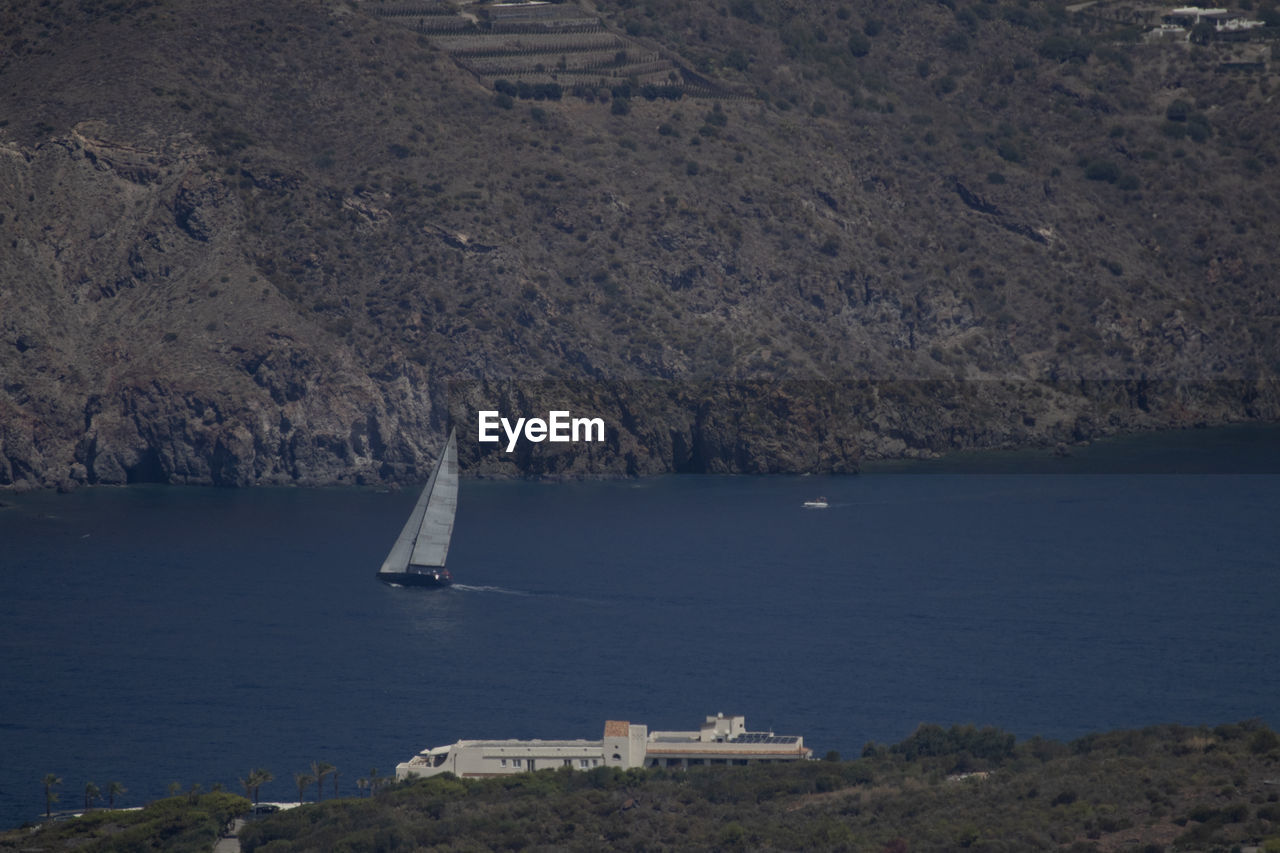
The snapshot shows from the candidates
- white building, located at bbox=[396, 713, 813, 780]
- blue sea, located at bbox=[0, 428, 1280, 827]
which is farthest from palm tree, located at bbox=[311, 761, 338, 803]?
white building, located at bbox=[396, 713, 813, 780]

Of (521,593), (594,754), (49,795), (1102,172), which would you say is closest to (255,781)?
(49,795)

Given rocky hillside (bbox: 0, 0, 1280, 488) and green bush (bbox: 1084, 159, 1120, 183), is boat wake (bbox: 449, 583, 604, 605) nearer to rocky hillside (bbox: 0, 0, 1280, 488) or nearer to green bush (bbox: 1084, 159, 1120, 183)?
rocky hillside (bbox: 0, 0, 1280, 488)

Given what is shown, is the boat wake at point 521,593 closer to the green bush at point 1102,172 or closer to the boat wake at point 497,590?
the boat wake at point 497,590

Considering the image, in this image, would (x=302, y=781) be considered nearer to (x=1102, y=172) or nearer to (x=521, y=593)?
(x=521, y=593)

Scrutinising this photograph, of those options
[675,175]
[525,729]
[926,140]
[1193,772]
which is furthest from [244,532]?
[926,140]

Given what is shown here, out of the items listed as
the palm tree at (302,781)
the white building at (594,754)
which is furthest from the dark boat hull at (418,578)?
the white building at (594,754)
